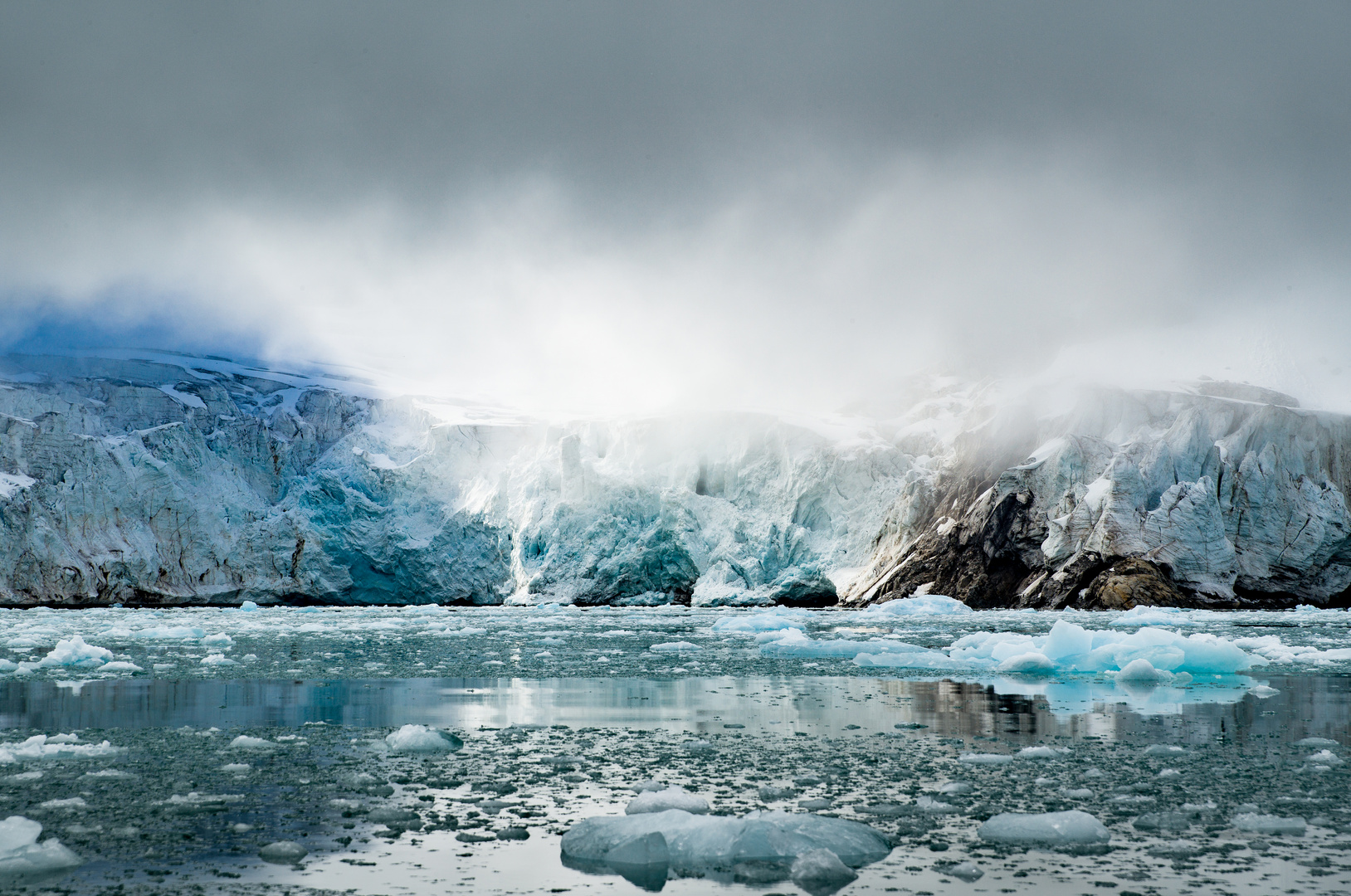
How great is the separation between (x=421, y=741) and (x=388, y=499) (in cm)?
3848

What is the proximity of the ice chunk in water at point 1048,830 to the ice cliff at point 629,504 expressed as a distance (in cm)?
3853

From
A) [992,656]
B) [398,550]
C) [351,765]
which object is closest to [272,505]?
[398,550]

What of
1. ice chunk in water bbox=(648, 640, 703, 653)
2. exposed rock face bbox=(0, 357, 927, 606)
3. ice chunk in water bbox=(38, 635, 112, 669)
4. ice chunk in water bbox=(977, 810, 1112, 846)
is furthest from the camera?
exposed rock face bbox=(0, 357, 927, 606)

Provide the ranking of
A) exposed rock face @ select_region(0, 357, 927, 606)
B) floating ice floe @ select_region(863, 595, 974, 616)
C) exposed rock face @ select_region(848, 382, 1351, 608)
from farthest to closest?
exposed rock face @ select_region(848, 382, 1351, 608) → exposed rock face @ select_region(0, 357, 927, 606) → floating ice floe @ select_region(863, 595, 974, 616)

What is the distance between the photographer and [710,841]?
11.8ft

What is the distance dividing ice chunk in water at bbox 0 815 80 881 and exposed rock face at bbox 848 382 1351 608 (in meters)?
41.0

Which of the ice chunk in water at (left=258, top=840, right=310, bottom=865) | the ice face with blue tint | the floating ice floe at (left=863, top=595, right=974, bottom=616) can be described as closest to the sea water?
the ice chunk in water at (left=258, top=840, right=310, bottom=865)

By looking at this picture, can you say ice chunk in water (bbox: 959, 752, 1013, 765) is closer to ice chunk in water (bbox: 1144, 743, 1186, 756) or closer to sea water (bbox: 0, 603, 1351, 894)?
sea water (bbox: 0, 603, 1351, 894)

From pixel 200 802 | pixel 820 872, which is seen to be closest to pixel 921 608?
pixel 200 802

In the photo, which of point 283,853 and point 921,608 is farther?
point 921,608

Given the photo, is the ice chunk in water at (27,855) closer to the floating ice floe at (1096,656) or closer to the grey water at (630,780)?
the grey water at (630,780)

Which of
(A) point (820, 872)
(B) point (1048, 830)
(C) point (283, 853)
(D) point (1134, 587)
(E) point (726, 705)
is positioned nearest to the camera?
(A) point (820, 872)

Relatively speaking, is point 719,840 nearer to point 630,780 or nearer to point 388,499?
point 630,780

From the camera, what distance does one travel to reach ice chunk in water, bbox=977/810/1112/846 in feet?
12.3
